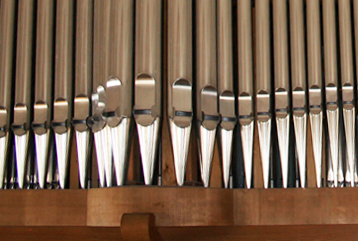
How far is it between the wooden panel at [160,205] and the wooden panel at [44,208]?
0.84 ft

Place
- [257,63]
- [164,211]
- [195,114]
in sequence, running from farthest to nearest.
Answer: [257,63]
[195,114]
[164,211]

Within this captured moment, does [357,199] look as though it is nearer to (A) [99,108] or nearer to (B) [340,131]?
(B) [340,131]

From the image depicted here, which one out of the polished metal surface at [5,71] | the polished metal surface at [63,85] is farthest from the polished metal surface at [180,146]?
the polished metal surface at [5,71]

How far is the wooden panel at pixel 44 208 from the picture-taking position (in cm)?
328

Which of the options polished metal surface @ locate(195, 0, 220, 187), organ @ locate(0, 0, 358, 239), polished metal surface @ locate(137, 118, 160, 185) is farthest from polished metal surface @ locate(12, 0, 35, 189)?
polished metal surface @ locate(195, 0, 220, 187)

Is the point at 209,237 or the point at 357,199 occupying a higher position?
the point at 357,199

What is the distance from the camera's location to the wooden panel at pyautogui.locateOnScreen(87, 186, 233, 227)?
2.99m

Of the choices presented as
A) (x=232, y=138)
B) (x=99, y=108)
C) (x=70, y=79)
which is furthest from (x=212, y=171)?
(x=70, y=79)

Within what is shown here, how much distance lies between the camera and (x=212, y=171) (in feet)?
11.1

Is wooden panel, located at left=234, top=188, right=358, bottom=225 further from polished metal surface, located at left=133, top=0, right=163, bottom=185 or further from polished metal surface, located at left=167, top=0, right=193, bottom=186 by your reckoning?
polished metal surface, located at left=133, top=0, right=163, bottom=185

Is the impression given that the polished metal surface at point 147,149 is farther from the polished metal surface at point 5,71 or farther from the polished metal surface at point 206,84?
the polished metal surface at point 5,71

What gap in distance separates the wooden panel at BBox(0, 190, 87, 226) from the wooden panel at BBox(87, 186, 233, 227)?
0.26 metres

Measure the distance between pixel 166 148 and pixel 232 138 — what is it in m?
0.34

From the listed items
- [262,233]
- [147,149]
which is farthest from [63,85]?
[262,233]
